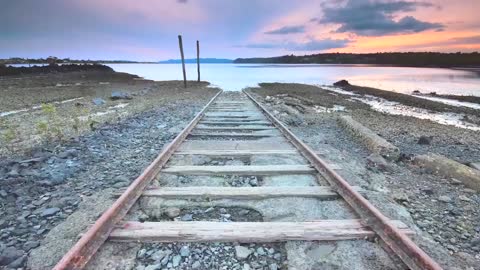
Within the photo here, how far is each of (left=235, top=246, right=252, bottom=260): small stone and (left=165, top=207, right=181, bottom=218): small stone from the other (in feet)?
2.82

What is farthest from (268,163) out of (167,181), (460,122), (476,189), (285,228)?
(460,122)

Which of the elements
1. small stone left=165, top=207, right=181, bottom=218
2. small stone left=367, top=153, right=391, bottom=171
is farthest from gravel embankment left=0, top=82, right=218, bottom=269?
small stone left=367, top=153, right=391, bottom=171

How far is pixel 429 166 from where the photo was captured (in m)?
5.79

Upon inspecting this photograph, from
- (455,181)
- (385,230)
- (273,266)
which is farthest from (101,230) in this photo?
(455,181)

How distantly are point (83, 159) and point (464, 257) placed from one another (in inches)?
211

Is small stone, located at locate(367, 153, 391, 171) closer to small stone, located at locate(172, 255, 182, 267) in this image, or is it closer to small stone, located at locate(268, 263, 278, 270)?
small stone, located at locate(268, 263, 278, 270)

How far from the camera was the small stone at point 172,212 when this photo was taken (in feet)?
11.1

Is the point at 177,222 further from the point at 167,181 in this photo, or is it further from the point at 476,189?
the point at 476,189

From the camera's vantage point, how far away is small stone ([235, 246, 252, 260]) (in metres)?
2.71

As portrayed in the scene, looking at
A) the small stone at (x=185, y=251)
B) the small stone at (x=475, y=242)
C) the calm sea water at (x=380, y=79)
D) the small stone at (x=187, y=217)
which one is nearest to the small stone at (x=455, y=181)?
the small stone at (x=475, y=242)

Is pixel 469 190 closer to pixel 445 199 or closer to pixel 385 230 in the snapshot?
pixel 445 199

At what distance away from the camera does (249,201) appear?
3.72 meters

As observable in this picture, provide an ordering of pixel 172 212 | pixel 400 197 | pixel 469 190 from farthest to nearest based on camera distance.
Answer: pixel 469 190
pixel 400 197
pixel 172 212

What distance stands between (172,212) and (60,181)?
2.20 metres
